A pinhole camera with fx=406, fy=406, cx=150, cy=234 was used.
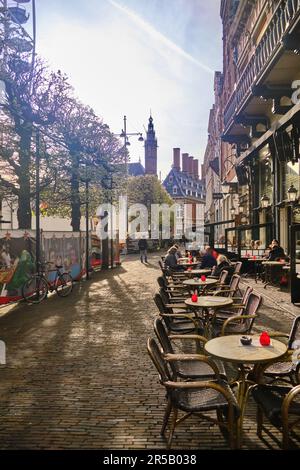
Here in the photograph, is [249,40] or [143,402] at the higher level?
[249,40]

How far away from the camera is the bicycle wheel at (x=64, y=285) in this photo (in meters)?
12.9

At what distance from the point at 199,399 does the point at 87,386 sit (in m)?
1.94

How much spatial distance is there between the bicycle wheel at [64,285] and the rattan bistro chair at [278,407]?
31.7 ft

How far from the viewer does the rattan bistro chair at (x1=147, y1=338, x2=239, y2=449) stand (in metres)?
3.43

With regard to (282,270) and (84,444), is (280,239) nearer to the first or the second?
(282,270)

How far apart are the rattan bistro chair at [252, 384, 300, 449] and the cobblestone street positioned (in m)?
0.38

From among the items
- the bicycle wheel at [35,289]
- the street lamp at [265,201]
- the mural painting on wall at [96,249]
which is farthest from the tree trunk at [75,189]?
the street lamp at [265,201]

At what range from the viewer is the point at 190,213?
309 ft

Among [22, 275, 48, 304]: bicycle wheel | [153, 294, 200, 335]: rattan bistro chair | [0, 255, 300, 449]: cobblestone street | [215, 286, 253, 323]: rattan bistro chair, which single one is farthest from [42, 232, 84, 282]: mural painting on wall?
[153, 294, 200, 335]: rattan bistro chair

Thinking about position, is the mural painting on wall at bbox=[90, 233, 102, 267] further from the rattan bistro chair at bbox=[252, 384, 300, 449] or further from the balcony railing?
the rattan bistro chair at bbox=[252, 384, 300, 449]

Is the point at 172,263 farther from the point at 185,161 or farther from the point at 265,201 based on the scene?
the point at 185,161

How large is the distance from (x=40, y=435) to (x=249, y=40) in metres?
22.8

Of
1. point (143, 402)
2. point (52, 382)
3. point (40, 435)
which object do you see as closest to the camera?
point (40, 435)

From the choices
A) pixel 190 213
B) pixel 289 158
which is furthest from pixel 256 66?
pixel 190 213
